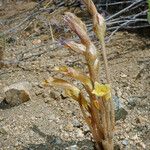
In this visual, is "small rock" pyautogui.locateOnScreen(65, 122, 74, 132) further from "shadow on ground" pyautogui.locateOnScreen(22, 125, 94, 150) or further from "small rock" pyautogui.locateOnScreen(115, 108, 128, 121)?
"small rock" pyautogui.locateOnScreen(115, 108, 128, 121)

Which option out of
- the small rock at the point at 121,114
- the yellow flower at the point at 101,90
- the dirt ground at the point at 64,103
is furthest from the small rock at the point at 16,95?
the yellow flower at the point at 101,90

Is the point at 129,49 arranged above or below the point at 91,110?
below

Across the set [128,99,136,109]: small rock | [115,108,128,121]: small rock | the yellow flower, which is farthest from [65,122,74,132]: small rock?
the yellow flower

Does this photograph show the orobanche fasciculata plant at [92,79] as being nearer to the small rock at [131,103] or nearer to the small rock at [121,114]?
the small rock at [121,114]

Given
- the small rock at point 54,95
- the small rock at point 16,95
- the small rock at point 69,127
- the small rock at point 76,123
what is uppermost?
the small rock at point 16,95

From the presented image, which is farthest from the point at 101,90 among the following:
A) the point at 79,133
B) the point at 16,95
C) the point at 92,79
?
the point at 16,95

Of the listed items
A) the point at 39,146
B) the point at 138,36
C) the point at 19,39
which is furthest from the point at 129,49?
the point at 39,146

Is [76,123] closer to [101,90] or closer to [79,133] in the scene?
[79,133]

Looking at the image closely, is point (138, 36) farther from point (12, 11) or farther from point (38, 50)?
point (12, 11)
